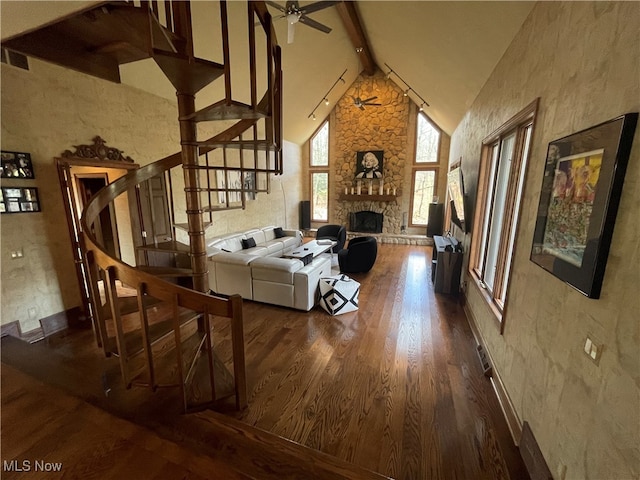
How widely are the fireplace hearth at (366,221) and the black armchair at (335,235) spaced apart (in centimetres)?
203

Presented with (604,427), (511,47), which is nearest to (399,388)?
(604,427)

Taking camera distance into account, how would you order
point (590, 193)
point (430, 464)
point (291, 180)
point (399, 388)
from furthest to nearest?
point (291, 180)
point (399, 388)
point (430, 464)
point (590, 193)

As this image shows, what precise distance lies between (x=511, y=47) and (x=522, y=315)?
2503 millimetres

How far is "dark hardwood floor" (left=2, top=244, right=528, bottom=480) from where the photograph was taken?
166 centimetres

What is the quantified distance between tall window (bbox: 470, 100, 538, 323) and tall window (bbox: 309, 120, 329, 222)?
6.10 m

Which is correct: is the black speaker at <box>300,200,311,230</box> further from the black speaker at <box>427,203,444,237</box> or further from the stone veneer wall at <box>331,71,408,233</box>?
the black speaker at <box>427,203,444,237</box>

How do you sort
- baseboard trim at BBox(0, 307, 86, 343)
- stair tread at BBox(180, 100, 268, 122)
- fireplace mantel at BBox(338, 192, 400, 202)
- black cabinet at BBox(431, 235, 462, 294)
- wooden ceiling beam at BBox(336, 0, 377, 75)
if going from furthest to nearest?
fireplace mantel at BBox(338, 192, 400, 202) → wooden ceiling beam at BBox(336, 0, 377, 75) → black cabinet at BBox(431, 235, 462, 294) → baseboard trim at BBox(0, 307, 86, 343) → stair tread at BBox(180, 100, 268, 122)

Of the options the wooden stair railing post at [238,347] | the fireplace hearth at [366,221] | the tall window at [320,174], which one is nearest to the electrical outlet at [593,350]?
the wooden stair railing post at [238,347]

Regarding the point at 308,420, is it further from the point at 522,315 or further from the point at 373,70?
the point at 373,70

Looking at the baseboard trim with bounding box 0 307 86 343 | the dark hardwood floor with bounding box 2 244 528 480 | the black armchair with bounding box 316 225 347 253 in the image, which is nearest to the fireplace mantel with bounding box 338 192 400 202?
the black armchair with bounding box 316 225 347 253

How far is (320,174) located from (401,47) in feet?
16.0

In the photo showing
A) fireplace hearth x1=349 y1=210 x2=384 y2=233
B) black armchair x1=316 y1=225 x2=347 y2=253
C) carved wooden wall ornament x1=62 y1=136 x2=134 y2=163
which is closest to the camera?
carved wooden wall ornament x1=62 y1=136 x2=134 y2=163

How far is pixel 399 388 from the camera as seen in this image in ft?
7.44

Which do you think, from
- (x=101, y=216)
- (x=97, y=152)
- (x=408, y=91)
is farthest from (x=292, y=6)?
(x=101, y=216)
